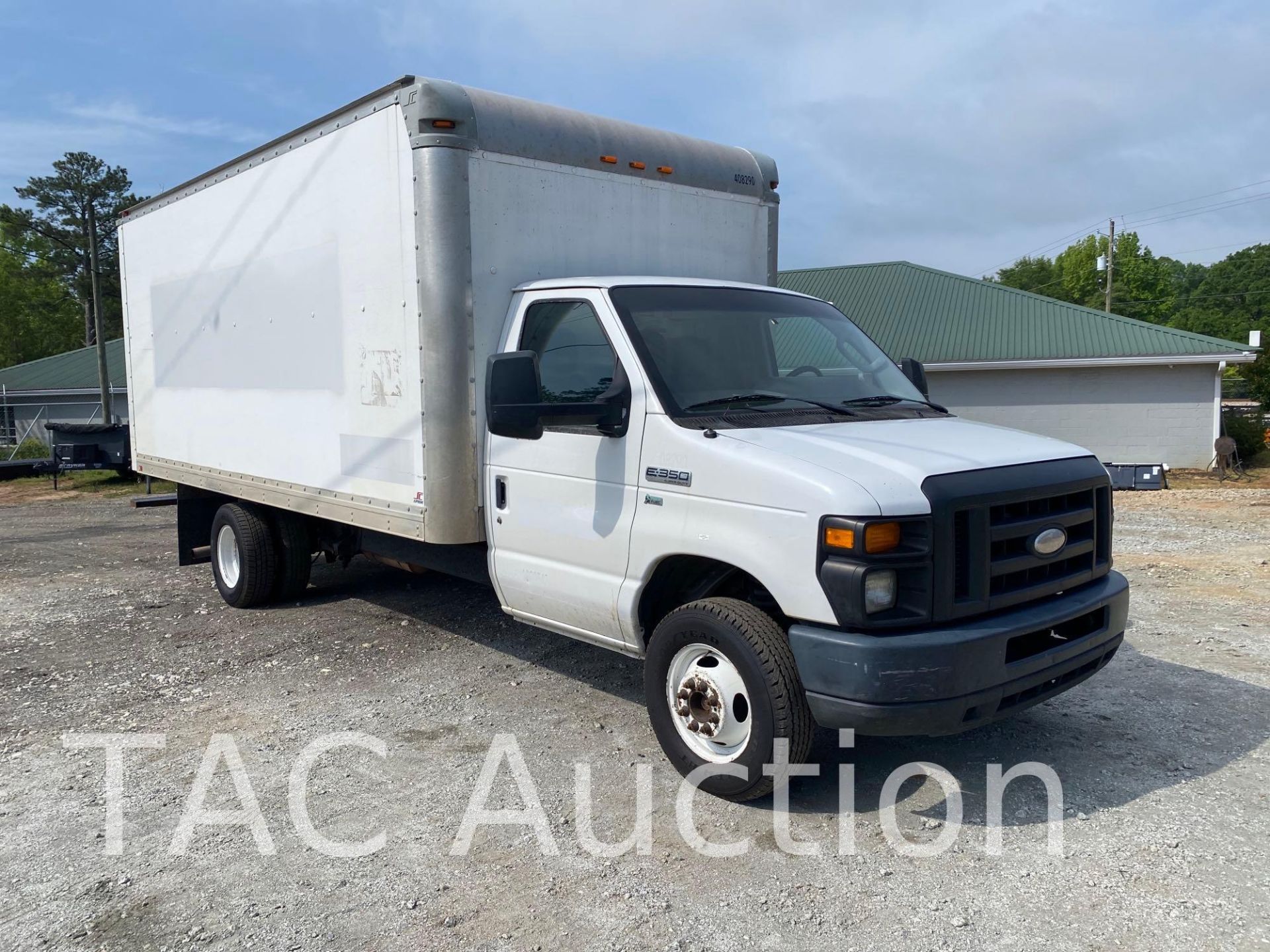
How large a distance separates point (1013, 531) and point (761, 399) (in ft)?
4.35

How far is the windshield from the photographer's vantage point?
476 cm

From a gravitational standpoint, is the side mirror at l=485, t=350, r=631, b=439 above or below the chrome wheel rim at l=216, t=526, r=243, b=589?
above

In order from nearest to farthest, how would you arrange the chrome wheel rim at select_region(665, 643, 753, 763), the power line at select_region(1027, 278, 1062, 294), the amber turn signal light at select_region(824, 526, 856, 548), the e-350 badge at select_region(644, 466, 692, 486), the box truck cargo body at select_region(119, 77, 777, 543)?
1. the amber turn signal light at select_region(824, 526, 856, 548)
2. the chrome wheel rim at select_region(665, 643, 753, 763)
3. the e-350 badge at select_region(644, 466, 692, 486)
4. the box truck cargo body at select_region(119, 77, 777, 543)
5. the power line at select_region(1027, 278, 1062, 294)

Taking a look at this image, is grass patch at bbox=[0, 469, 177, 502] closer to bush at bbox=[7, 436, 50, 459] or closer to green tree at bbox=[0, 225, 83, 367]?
bush at bbox=[7, 436, 50, 459]

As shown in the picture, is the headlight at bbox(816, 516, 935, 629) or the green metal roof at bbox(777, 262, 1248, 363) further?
the green metal roof at bbox(777, 262, 1248, 363)

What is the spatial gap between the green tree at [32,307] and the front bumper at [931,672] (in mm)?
63103

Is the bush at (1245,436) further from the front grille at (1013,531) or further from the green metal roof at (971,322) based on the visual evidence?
the front grille at (1013,531)

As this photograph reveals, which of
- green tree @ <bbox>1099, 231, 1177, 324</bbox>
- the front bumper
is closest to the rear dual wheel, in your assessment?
the front bumper

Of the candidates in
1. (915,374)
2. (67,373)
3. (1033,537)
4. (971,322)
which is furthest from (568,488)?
(67,373)

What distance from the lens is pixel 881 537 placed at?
3.78 m

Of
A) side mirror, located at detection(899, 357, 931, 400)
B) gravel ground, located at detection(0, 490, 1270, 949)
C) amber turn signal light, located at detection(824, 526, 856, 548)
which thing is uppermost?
side mirror, located at detection(899, 357, 931, 400)

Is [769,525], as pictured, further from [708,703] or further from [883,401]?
[883,401]

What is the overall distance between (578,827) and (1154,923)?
7.05 feet

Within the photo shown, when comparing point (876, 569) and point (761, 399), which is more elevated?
point (761, 399)
